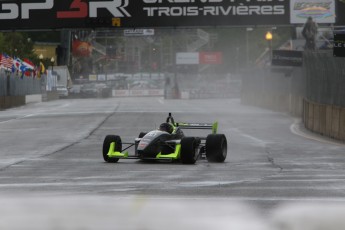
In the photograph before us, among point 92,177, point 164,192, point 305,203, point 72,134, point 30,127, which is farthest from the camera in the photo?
point 30,127

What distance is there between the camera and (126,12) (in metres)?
45.1

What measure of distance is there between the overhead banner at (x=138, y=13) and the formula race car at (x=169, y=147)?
25.6 metres

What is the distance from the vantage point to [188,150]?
59.6 ft

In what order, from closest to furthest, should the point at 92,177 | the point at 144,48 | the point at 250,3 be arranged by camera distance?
the point at 92,177, the point at 250,3, the point at 144,48

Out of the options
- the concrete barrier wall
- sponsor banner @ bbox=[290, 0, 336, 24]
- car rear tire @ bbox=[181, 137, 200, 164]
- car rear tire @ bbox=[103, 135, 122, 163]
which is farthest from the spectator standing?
car rear tire @ bbox=[181, 137, 200, 164]

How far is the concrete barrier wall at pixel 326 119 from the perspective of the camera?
27.1m

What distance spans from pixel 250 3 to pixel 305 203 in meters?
34.1

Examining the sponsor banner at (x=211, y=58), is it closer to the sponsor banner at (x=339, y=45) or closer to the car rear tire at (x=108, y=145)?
the sponsor banner at (x=339, y=45)

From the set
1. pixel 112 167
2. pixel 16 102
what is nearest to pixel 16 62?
pixel 16 102

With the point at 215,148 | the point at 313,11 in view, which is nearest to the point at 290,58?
the point at 313,11

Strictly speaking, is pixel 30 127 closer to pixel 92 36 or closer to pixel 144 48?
pixel 92 36

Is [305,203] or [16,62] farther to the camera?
[16,62]

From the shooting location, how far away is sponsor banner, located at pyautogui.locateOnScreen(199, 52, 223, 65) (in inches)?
6649

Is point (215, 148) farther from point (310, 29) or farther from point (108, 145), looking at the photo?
point (310, 29)
